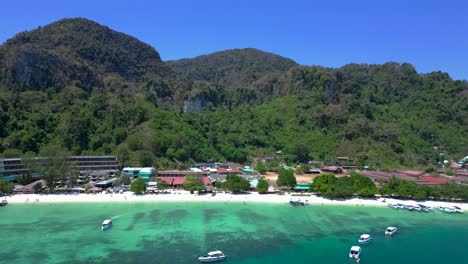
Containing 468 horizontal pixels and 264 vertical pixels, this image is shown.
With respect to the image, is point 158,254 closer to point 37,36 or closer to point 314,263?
point 314,263

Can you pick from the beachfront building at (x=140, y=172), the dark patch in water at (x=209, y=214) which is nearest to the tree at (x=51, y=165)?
the beachfront building at (x=140, y=172)

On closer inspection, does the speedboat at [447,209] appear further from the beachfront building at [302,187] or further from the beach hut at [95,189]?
the beach hut at [95,189]

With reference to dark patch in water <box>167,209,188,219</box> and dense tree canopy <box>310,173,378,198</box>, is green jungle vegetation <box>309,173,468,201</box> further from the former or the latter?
dark patch in water <box>167,209,188,219</box>

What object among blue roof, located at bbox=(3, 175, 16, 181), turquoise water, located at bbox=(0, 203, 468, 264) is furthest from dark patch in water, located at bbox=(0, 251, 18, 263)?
blue roof, located at bbox=(3, 175, 16, 181)

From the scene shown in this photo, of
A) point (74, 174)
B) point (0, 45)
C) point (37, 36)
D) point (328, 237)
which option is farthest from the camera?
point (37, 36)

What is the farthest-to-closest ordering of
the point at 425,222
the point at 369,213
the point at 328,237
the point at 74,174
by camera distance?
the point at 74,174 < the point at 369,213 < the point at 425,222 < the point at 328,237

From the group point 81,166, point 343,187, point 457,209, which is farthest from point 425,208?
point 81,166

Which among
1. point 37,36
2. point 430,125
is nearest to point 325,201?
point 430,125

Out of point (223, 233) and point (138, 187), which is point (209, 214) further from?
point (138, 187)
